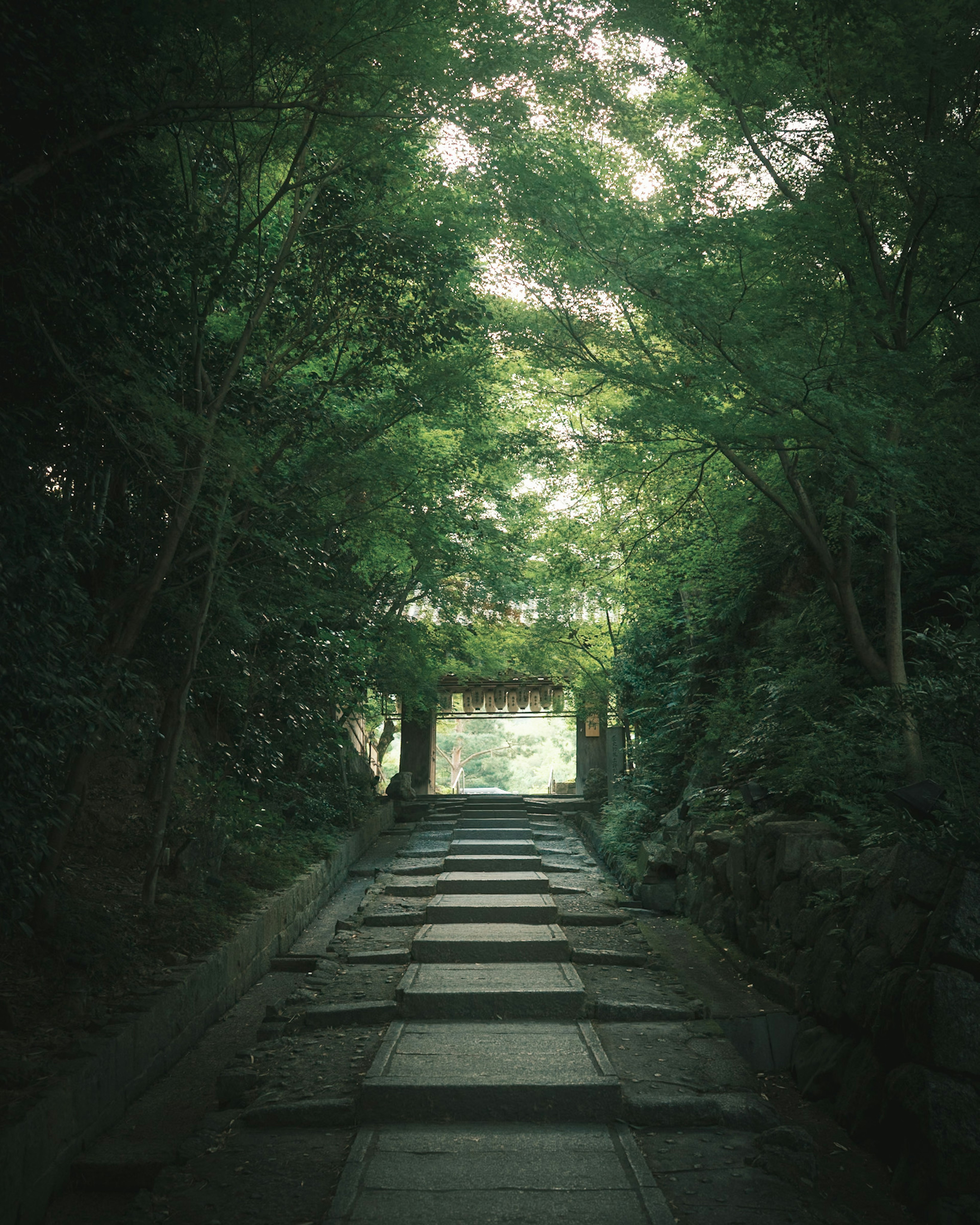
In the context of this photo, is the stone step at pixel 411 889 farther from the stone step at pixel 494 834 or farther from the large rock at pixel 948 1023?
the large rock at pixel 948 1023

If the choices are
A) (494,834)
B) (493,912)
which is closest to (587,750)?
(494,834)

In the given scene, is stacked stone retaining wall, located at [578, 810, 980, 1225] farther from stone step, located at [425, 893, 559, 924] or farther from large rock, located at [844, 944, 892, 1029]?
stone step, located at [425, 893, 559, 924]

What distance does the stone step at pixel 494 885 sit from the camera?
8508mm

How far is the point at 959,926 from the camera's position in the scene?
3371 mm

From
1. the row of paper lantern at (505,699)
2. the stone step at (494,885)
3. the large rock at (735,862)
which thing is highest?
the row of paper lantern at (505,699)

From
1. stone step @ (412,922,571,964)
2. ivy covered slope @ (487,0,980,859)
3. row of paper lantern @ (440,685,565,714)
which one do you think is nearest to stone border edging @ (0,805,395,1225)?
stone step @ (412,922,571,964)

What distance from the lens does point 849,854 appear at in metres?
5.04

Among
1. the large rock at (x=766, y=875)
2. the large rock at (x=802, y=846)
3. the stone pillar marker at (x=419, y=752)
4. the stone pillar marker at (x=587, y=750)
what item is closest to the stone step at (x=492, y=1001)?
the large rock at (x=766, y=875)

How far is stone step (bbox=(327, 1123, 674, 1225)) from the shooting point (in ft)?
10.2

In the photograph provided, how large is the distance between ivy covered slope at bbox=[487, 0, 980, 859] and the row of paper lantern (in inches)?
459

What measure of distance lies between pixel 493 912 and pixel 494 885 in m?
1.09

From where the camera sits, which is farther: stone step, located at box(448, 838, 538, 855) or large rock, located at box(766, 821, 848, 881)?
stone step, located at box(448, 838, 538, 855)

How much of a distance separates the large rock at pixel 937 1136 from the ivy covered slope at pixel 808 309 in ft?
4.28

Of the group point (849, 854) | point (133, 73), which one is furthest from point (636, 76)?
point (849, 854)
